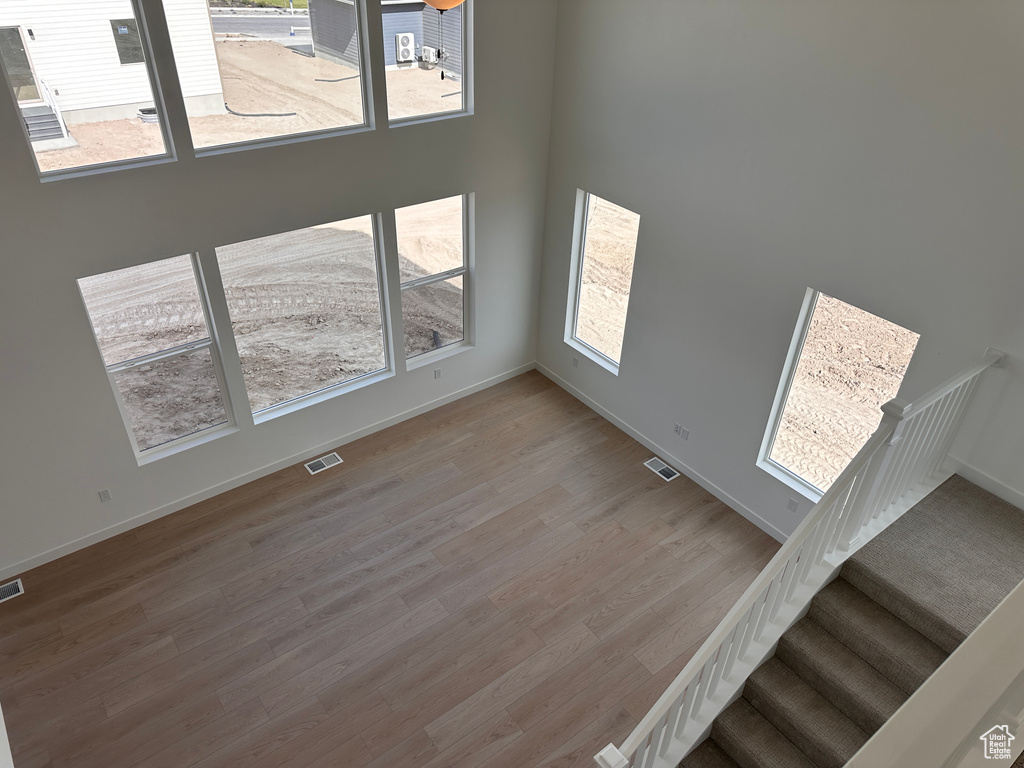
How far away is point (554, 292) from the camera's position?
6.79m

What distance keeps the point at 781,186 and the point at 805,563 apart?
2.40 metres

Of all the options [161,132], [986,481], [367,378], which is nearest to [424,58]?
[161,132]

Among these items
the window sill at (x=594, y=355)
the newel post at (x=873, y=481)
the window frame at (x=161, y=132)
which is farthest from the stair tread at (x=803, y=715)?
the window frame at (x=161, y=132)

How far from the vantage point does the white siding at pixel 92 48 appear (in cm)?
387

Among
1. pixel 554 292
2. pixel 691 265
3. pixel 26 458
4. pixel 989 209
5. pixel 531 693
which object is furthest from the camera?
pixel 554 292

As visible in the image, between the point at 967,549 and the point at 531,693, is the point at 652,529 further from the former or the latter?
the point at 967,549

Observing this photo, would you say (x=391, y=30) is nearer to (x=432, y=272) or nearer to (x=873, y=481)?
(x=432, y=272)

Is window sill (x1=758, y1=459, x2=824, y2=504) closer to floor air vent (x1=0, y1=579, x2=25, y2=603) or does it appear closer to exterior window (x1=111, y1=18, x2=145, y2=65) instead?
exterior window (x1=111, y1=18, x2=145, y2=65)

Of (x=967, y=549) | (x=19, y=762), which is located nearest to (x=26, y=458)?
(x=19, y=762)

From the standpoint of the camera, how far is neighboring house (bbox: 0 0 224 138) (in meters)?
3.85

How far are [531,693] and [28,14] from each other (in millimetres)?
4832

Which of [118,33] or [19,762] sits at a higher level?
[118,33]

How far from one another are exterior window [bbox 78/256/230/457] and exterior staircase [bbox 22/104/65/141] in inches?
35.3

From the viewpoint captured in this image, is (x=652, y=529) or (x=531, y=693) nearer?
(x=531, y=693)
